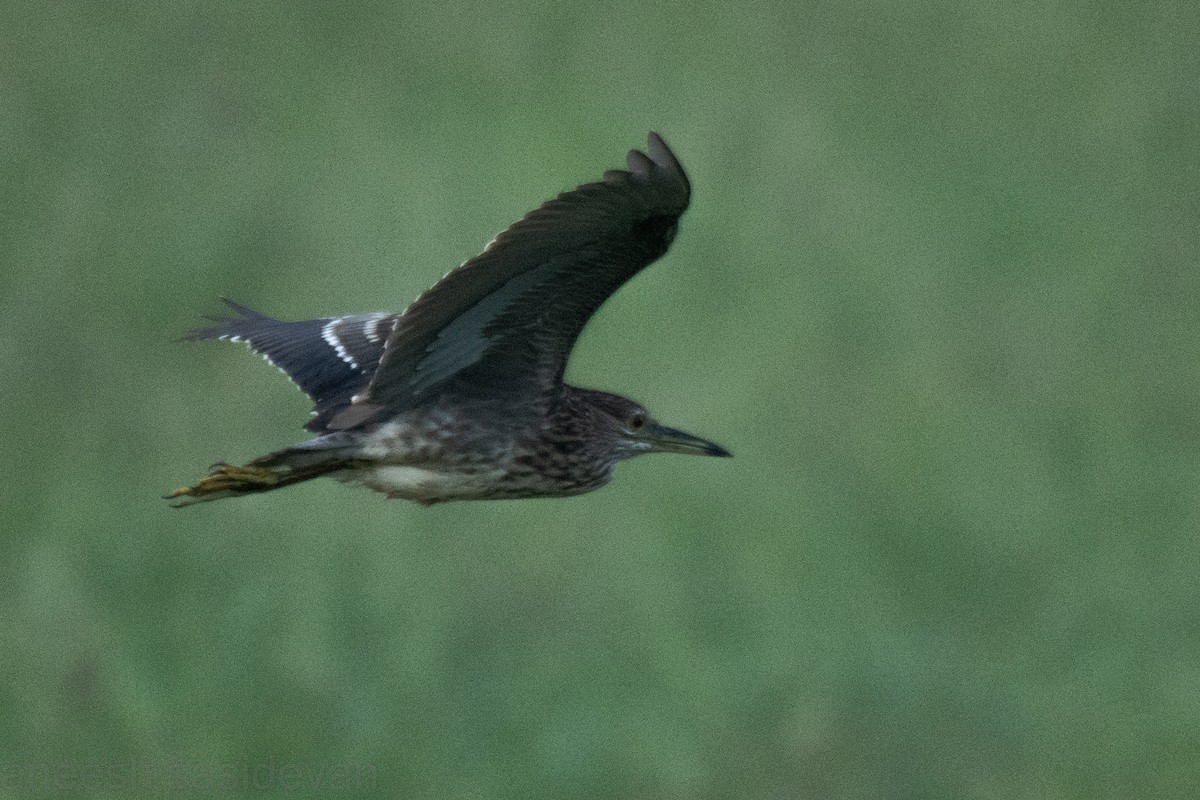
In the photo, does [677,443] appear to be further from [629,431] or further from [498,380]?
[498,380]

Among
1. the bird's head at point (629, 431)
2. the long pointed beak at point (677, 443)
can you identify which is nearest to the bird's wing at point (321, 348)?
the bird's head at point (629, 431)

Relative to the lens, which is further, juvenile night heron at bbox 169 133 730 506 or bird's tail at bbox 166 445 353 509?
bird's tail at bbox 166 445 353 509

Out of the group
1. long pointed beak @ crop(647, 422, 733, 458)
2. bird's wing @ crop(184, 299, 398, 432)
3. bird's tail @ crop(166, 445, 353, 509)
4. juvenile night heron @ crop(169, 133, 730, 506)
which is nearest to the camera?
juvenile night heron @ crop(169, 133, 730, 506)

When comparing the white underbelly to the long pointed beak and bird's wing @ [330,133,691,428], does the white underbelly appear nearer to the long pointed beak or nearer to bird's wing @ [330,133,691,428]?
bird's wing @ [330,133,691,428]

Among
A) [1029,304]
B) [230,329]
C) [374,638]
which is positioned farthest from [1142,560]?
[230,329]

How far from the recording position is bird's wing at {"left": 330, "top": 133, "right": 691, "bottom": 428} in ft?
27.6

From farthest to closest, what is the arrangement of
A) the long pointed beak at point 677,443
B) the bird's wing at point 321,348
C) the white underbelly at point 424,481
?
the long pointed beak at point 677,443
the bird's wing at point 321,348
the white underbelly at point 424,481

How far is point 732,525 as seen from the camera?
16.1 metres

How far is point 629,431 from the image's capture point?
1024 centimetres

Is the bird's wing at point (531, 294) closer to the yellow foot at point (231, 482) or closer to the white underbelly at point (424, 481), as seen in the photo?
the white underbelly at point (424, 481)

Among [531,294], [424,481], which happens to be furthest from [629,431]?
[531,294]

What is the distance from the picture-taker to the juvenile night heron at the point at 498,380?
8.61 meters

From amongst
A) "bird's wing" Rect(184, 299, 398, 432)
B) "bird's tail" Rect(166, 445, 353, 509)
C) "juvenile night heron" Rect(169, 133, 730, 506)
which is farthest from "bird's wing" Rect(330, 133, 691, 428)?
"bird's wing" Rect(184, 299, 398, 432)

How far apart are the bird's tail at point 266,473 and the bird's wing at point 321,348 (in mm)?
273
